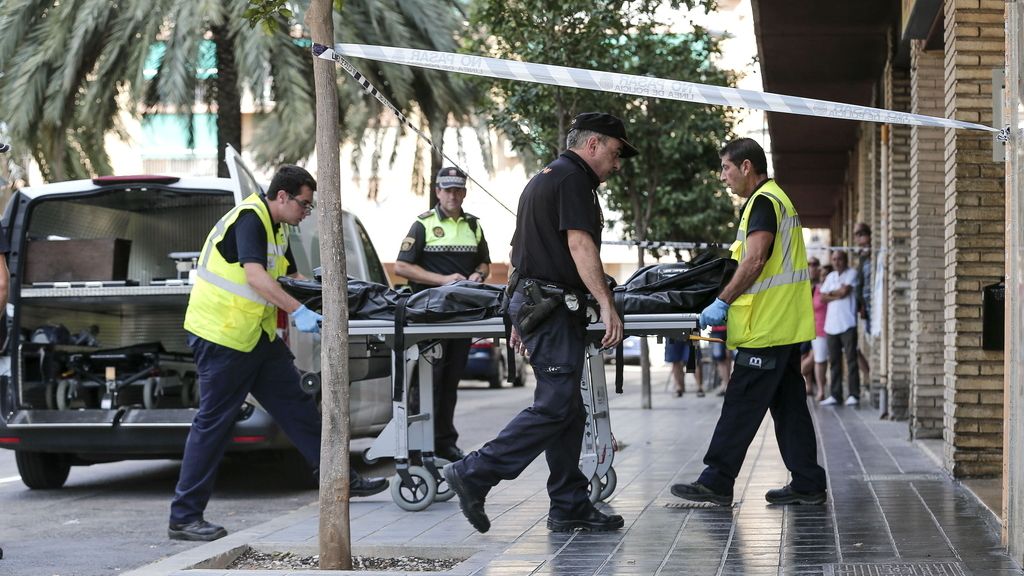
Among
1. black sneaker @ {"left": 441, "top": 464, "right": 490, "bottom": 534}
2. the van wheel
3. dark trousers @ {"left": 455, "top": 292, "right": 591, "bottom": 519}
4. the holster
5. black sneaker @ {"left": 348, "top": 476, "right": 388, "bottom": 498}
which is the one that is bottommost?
the van wheel

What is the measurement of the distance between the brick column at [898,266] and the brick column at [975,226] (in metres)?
4.84

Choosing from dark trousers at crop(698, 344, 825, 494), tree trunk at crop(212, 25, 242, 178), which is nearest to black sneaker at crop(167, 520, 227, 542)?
dark trousers at crop(698, 344, 825, 494)

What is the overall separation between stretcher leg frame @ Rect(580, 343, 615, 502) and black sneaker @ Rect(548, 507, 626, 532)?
71cm

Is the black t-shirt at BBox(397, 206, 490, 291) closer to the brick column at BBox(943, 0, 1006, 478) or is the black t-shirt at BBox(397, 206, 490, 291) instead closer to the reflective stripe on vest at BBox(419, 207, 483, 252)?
the reflective stripe on vest at BBox(419, 207, 483, 252)

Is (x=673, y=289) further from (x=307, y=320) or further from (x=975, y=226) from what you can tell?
(x=975, y=226)

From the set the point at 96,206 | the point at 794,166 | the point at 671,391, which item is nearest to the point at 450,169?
the point at 96,206

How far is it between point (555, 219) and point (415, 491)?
5.91ft

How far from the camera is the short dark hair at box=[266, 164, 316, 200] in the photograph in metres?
7.32

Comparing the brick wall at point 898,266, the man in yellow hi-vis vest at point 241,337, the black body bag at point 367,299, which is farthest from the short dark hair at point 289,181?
the brick wall at point 898,266

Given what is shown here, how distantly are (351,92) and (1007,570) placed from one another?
44.7 ft

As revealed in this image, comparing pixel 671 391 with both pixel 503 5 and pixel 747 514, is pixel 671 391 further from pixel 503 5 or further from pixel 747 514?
pixel 747 514

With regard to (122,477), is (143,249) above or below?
above

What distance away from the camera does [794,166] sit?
2442cm

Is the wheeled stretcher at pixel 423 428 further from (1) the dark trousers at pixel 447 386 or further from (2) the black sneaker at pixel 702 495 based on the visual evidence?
(1) the dark trousers at pixel 447 386
